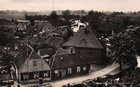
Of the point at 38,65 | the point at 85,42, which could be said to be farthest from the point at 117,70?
the point at 38,65

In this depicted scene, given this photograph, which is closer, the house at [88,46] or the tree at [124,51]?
the tree at [124,51]

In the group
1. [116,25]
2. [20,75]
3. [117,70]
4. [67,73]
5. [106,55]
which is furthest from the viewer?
[116,25]

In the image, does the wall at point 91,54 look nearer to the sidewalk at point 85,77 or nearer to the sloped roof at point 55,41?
the sidewalk at point 85,77

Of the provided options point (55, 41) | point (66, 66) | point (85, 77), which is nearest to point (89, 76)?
point (85, 77)

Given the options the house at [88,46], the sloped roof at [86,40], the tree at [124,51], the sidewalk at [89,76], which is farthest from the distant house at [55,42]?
the tree at [124,51]

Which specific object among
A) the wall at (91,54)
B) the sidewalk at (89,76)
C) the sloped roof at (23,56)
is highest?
the sloped roof at (23,56)

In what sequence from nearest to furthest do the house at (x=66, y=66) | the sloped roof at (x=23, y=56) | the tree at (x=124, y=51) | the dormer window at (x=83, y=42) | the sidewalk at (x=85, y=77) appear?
the sidewalk at (x=85, y=77)
the sloped roof at (x=23, y=56)
the house at (x=66, y=66)
the tree at (x=124, y=51)
the dormer window at (x=83, y=42)

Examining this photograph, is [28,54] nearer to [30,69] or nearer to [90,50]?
[30,69]

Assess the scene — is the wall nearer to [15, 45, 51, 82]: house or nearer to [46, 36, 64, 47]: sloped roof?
[46, 36, 64, 47]: sloped roof
